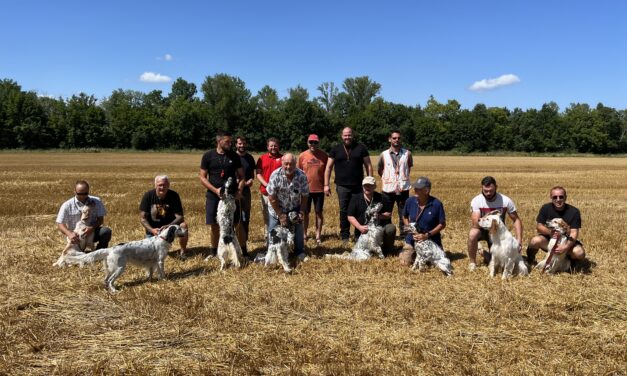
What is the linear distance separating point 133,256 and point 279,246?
1.91m

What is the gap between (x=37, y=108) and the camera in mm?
63750

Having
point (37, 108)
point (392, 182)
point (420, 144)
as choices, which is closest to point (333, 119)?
point (420, 144)

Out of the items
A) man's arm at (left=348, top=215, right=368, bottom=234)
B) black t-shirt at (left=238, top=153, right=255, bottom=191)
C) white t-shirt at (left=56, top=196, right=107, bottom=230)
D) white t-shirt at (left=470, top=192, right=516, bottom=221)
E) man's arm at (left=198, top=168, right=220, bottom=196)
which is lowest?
man's arm at (left=348, top=215, right=368, bottom=234)

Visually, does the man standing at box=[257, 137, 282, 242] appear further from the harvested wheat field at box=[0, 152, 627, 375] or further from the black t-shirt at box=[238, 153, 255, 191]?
the harvested wheat field at box=[0, 152, 627, 375]

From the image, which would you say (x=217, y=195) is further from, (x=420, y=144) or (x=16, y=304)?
(x=420, y=144)

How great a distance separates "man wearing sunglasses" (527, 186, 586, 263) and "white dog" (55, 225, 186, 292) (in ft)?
16.7

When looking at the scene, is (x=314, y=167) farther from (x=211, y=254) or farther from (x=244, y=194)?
(x=211, y=254)

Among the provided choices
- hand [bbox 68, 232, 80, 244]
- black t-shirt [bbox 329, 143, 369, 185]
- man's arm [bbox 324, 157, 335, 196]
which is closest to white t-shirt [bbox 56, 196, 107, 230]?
hand [bbox 68, 232, 80, 244]

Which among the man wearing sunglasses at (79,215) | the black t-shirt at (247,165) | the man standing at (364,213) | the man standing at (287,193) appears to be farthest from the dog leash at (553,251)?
the man wearing sunglasses at (79,215)

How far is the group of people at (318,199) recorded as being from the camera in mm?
6176

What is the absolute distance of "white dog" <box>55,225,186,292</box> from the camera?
5305 millimetres

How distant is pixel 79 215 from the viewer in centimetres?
655

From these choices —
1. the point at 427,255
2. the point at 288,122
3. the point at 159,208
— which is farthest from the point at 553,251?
the point at 288,122

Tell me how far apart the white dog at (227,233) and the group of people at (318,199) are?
0.55ft
